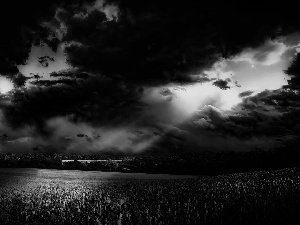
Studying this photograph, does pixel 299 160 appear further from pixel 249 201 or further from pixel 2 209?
pixel 2 209

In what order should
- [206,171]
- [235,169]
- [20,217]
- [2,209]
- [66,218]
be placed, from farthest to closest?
[206,171] < [235,169] < [2,209] < [20,217] < [66,218]

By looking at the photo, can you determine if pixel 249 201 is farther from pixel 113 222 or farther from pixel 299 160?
pixel 299 160

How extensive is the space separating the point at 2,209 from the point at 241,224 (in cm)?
2682

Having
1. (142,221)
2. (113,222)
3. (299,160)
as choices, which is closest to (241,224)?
(142,221)

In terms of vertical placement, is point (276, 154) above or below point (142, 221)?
above

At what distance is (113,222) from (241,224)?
10561 mm

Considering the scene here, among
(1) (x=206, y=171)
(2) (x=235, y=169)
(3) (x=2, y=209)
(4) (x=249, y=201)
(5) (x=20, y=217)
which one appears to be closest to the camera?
(5) (x=20, y=217)

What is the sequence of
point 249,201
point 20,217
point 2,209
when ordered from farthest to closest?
1. point 2,209
2. point 249,201
3. point 20,217

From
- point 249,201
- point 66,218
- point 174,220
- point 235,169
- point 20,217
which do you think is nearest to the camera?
point 174,220

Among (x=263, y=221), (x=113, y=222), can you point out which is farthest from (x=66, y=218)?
(x=263, y=221)

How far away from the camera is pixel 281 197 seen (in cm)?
3412

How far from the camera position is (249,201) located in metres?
33.0

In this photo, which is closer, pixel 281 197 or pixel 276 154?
pixel 281 197

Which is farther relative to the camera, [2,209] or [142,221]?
[2,209]
